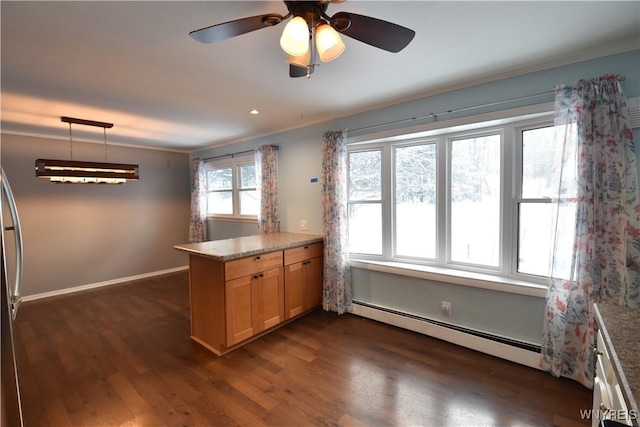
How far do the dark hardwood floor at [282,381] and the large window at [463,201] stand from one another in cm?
88

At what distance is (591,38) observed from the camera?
1854 mm

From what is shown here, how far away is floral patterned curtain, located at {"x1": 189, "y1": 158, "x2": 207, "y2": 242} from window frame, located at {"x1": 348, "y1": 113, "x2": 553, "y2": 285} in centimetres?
322

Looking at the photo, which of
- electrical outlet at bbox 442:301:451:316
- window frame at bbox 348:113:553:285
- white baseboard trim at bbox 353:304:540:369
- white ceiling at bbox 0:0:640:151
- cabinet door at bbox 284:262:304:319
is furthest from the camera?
cabinet door at bbox 284:262:304:319

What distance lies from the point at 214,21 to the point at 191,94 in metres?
1.25

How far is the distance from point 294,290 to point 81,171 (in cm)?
270

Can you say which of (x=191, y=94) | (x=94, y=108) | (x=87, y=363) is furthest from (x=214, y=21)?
(x=87, y=363)

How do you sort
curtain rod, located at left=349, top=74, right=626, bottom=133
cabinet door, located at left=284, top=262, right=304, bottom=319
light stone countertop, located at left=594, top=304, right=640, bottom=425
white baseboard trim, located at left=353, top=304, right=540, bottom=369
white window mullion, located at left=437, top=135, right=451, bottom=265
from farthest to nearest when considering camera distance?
cabinet door, located at left=284, top=262, right=304, bottom=319 < white window mullion, located at left=437, top=135, right=451, bottom=265 < white baseboard trim, located at left=353, top=304, right=540, bottom=369 < curtain rod, located at left=349, top=74, right=626, bottom=133 < light stone countertop, located at left=594, top=304, right=640, bottom=425

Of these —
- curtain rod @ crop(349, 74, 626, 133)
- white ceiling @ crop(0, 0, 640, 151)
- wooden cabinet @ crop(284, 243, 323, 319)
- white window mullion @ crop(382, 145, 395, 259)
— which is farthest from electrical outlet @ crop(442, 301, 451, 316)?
white ceiling @ crop(0, 0, 640, 151)

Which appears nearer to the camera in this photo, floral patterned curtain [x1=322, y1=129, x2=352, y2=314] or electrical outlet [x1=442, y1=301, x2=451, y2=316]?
electrical outlet [x1=442, y1=301, x2=451, y2=316]

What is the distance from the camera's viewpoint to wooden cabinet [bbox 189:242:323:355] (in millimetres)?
2566

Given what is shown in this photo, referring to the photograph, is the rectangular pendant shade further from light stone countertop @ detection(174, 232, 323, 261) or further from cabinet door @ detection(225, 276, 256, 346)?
cabinet door @ detection(225, 276, 256, 346)

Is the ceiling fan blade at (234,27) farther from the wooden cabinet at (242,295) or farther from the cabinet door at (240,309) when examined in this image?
the cabinet door at (240,309)

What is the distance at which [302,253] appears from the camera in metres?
3.34

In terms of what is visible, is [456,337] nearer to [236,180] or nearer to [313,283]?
[313,283]
